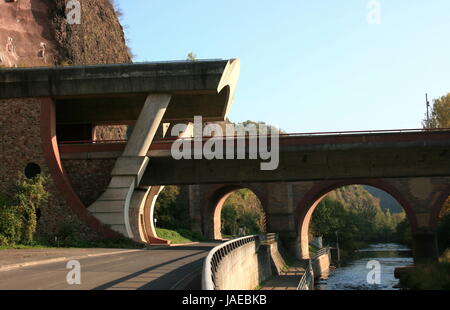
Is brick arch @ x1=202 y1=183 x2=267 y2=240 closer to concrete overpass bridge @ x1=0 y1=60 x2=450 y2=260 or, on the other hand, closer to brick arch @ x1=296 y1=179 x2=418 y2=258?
brick arch @ x1=296 y1=179 x2=418 y2=258

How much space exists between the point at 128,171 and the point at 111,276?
1484 centimetres

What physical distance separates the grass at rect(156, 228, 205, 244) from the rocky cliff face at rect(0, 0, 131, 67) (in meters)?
16.2

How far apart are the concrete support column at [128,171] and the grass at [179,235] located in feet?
40.1

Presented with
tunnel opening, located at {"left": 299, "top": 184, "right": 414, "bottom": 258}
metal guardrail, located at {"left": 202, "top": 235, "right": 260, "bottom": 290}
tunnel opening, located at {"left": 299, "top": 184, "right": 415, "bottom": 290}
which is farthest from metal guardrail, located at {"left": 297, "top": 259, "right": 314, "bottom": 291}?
tunnel opening, located at {"left": 299, "top": 184, "right": 414, "bottom": 258}

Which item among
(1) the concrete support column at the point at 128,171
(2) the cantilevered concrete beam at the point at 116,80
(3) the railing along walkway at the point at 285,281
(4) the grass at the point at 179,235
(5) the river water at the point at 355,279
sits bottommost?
(5) the river water at the point at 355,279

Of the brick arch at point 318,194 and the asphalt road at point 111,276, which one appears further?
the brick arch at point 318,194

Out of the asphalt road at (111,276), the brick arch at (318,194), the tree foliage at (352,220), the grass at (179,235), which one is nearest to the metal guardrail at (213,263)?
the asphalt road at (111,276)

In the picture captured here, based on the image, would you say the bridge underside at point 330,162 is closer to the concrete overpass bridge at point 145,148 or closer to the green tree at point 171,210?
the concrete overpass bridge at point 145,148

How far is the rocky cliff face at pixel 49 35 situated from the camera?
43.6 meters

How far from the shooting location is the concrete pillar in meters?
42.4

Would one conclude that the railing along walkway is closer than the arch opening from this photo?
Yes
